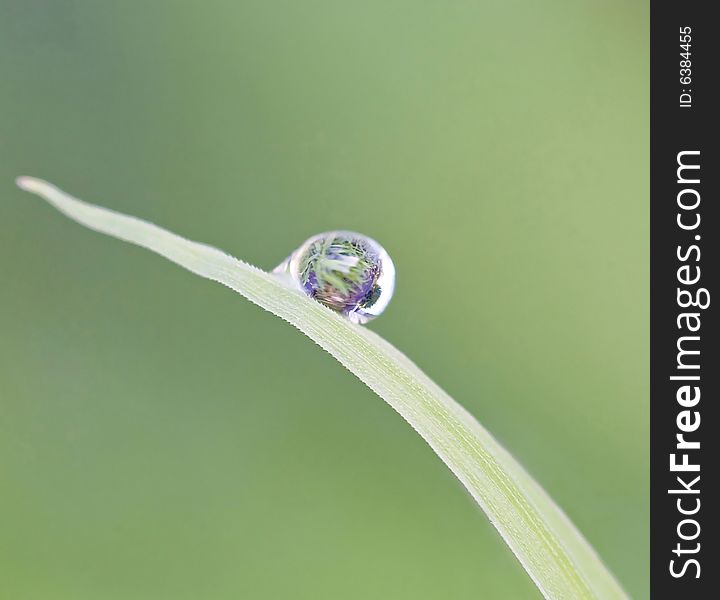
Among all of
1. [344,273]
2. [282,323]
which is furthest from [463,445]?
[282,323]

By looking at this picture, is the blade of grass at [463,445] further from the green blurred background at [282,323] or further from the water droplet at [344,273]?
the green blurred background at [282,323]

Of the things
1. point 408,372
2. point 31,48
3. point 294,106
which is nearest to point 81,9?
point 31,48

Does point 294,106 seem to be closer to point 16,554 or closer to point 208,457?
point 208,457

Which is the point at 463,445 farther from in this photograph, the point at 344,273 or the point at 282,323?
the point at 282,323

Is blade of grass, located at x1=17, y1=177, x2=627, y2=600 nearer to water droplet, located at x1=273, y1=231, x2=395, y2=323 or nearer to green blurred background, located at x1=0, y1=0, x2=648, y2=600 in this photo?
water droplet, located at x1=273, y1=231, x2=395, y2=323

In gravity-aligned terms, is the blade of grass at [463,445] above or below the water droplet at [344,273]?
below

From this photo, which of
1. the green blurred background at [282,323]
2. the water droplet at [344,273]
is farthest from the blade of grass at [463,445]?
the green blurred background at [282,323]

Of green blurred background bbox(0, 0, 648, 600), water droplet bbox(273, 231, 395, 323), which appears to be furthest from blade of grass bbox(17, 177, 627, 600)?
green blurred background bbox(0, 0, 648, 600)
